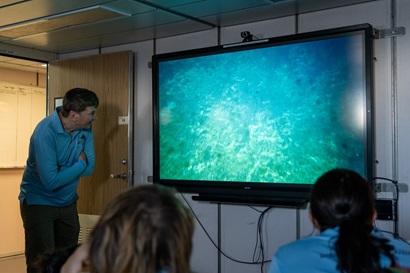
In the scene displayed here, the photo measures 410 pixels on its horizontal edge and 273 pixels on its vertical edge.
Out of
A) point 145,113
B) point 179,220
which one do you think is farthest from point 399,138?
point 179,220

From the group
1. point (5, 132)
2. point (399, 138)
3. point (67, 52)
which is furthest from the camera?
point (5, 132)

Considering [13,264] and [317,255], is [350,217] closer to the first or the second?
[317,255]

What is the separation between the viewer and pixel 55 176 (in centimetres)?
325

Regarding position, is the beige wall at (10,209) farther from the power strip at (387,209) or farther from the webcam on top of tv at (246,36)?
the power strip at (387,209)

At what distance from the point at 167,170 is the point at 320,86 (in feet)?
4.70

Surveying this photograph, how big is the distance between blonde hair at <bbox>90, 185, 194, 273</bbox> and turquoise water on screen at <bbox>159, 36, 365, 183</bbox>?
2.28 meters

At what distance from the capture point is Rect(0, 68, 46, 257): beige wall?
550 centimetres

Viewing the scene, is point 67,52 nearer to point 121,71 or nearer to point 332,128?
point 121,71

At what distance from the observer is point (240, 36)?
3697 millimetres

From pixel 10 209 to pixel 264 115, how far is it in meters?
3.62

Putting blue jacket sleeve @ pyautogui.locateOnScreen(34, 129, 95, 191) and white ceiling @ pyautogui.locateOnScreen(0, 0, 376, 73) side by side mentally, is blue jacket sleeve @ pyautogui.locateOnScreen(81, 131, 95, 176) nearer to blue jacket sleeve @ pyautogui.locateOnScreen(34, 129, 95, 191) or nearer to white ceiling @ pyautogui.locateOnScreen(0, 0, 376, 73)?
blue jacket sleeve @ pyautogui.locateOnScreen(34, 129, 95, 191)

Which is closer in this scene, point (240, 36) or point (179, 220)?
point (179, 220)

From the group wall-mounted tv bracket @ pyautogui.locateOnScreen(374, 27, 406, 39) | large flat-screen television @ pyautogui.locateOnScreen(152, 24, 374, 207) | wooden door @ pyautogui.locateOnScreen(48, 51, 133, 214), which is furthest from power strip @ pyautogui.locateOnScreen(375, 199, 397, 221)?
wooden door @ pyautogui.locateOnScreen(48, 51, 133, 214)

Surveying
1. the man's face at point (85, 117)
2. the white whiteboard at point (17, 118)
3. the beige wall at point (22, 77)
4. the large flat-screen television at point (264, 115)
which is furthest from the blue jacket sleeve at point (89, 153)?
the beige wall at point (22, 77)
